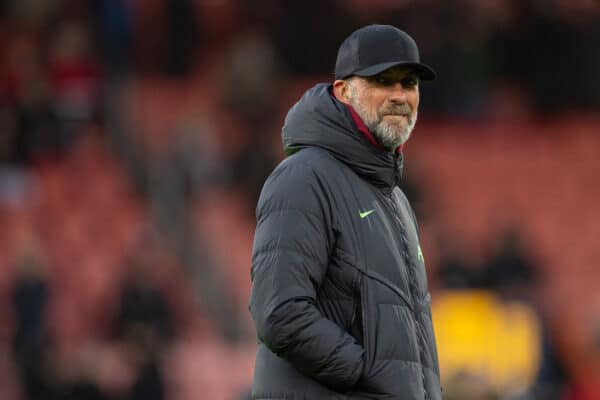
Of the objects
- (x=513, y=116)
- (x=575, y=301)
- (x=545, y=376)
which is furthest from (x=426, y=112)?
(x=545, y=376)

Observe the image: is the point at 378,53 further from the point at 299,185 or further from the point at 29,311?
the point at 29,311

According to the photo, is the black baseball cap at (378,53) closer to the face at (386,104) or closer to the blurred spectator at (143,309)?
the face at (386,104)

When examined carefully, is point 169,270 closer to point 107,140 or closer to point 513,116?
point 107,140

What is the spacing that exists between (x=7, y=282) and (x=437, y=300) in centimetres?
387

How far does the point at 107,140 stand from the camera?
45.7 feet

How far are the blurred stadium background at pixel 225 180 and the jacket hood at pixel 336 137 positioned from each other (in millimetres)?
6418

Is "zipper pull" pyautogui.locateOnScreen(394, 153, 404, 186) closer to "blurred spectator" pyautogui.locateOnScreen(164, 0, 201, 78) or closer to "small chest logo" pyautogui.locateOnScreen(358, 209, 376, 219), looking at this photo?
"small chest logo" pyautogui.locateOnScreen(358, 209, 376, 219)

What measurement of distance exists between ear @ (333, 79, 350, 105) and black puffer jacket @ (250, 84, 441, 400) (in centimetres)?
4

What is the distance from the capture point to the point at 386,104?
3.79 m

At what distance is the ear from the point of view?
3848 millimetres

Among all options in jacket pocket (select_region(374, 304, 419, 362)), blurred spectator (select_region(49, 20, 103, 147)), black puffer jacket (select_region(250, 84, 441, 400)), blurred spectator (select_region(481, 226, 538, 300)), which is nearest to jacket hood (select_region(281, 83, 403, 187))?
black puffer jacket (select_region(250, 84, 441, 400))

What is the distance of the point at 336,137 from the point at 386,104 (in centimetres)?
16

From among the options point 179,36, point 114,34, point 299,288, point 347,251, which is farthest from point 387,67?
point 179,36

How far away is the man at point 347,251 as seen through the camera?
3.59m
